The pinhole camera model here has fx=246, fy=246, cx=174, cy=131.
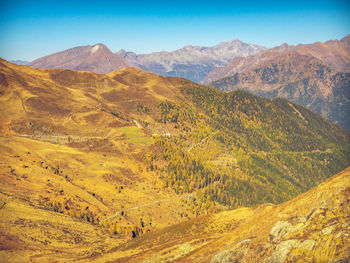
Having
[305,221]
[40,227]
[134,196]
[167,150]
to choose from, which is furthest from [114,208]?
[305,221]

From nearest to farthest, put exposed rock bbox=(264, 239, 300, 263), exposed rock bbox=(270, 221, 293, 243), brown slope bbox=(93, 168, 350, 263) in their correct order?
brown slope bbox=(93, 168, 350, 263) < exposed rock bbox=(264, 239, 300, 263) < exposed rock bbox=(270, 221, 293, 243)

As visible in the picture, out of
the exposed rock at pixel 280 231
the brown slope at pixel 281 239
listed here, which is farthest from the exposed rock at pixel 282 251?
the exposed rock at pixel 280 231

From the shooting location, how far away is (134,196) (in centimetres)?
13975

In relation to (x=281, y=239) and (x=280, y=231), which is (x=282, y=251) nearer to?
(x=281, y=239)

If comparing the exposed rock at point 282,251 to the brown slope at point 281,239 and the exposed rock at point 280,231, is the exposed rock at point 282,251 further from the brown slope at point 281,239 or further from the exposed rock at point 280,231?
the exposed rock at point 280,231

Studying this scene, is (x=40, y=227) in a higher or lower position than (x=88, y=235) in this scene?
higher

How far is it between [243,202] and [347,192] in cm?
15140

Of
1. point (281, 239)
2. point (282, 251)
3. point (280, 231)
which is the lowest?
point (281, 239)

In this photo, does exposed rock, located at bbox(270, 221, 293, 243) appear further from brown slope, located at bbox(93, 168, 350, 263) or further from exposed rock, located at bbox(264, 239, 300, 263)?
exposed rock, located at bbox(264, 239, 300, 263)

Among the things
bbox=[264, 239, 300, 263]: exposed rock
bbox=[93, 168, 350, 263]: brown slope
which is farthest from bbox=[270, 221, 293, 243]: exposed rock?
bbox=[264, 239, 300, 263]: exposed rock

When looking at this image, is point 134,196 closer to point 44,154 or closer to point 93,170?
point 93,170

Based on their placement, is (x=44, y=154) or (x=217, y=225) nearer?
(x=217, y=225)

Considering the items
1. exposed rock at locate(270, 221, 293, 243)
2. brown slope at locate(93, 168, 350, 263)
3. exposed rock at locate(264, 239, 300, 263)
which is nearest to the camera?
brown slope at locate(93, 168, 350, 263)

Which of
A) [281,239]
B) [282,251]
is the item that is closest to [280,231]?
[281,239]
